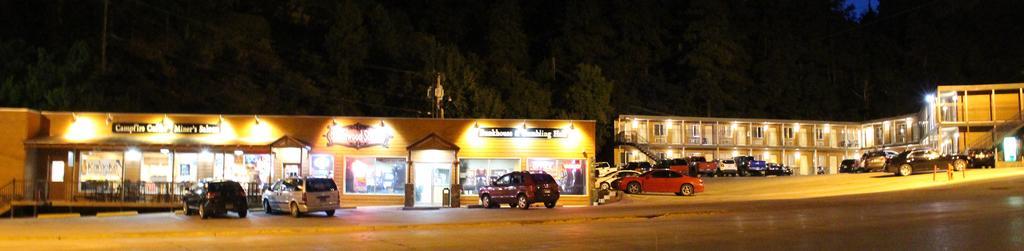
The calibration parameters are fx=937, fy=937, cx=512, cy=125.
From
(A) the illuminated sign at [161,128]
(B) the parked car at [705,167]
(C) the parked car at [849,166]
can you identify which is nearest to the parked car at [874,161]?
(C) the parked car at [849,166]

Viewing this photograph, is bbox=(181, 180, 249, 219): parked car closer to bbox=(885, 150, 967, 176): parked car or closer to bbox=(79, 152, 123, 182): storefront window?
bbox=(79, 152, 123, 182): storefront window

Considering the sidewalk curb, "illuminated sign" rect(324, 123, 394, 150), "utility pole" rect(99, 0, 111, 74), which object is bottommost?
the sidewalk curb

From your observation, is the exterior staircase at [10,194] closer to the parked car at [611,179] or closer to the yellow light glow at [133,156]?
the yellow light glow at [133,156]

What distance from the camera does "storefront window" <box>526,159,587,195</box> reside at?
3866 centimetres

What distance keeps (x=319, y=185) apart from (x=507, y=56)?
56810 mm

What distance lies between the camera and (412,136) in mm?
38406

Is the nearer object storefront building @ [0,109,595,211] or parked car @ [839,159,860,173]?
storefront building @ [0,109,595,211]

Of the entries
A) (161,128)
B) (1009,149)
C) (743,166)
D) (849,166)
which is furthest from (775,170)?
(161,128)

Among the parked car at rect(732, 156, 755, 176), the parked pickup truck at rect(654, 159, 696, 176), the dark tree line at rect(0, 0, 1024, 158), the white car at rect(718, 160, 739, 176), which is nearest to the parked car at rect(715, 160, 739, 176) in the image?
the white car at rect(718, 160, 739, 176)

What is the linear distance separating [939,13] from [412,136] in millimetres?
90868

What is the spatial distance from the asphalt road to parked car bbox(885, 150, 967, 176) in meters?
16.5

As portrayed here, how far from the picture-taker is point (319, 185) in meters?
29.8

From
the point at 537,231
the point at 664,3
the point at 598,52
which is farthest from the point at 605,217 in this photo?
the point at 664,3

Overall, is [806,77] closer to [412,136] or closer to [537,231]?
[412,136]
